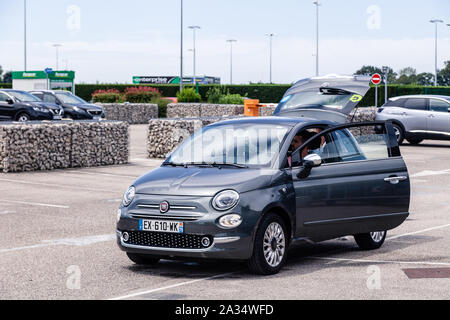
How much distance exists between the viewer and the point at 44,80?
55.6 metres

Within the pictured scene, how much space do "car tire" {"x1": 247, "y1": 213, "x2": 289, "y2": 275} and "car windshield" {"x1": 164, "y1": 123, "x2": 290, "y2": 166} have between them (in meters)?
0.70

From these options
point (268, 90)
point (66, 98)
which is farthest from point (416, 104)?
point (268, 90)

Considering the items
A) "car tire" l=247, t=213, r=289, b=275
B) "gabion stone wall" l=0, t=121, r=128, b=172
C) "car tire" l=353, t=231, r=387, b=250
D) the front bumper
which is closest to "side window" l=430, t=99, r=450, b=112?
"gabion stone wall" l=0, t=121, r=128, b=172

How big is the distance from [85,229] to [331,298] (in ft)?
16.7

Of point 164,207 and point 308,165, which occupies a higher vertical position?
point 308,165

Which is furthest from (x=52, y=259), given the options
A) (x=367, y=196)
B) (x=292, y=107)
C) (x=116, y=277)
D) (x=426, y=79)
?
(x=426, y=79)

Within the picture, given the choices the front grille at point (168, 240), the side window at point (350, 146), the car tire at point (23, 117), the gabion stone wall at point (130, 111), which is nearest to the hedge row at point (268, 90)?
the gabion stone wall at point (130, 111)

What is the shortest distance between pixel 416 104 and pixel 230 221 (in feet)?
73.4

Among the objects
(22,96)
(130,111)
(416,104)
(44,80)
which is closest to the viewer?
(416,104)

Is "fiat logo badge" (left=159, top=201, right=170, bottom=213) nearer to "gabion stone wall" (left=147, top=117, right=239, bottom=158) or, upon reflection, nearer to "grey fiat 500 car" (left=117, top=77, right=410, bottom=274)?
"grey fiat 500 car" (left=117, top=77, right=410, bottom=274)

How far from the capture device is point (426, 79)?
136m

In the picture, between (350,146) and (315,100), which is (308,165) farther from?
(315,100)

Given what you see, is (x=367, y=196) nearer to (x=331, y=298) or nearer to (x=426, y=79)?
(x=331, y=298)

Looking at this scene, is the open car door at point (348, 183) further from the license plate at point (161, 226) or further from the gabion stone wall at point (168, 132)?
the gabion stone wall at point (168, 132)
